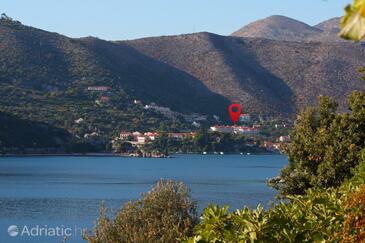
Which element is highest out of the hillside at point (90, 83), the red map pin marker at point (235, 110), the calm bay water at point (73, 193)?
the hillside at point (90, 83)

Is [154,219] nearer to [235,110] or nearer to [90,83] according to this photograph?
[235,110]

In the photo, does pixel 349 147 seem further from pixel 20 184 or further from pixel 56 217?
pixel 20 184

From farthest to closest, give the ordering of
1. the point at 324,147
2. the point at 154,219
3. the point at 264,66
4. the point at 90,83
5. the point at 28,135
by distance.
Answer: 1. the point at 264,66
2. the point at 90,83
3. the point at 28,135
4. the point at 324,147
5. the point at 154,219

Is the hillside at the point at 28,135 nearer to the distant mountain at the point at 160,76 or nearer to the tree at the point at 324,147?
the distant mountain at the point at 160,76

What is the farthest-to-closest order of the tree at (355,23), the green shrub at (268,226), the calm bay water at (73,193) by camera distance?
the calm bay water at (73,193)
the green shrub at (268,226)
the tree at (355,23)

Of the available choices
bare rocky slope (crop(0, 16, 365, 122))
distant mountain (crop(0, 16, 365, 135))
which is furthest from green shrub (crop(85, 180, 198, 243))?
bare rocky slope (crop(0, 16, 365, 122))

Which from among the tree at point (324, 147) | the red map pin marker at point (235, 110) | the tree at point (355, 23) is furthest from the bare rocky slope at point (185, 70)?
the tree at point (355, 23)

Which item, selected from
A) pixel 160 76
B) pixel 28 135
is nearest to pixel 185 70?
pixel 160 76

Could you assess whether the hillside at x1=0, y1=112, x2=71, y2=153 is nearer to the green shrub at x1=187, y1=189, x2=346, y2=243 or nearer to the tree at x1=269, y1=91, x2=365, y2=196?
the tree at x1=269, y1=91, x2=365, y2=196
